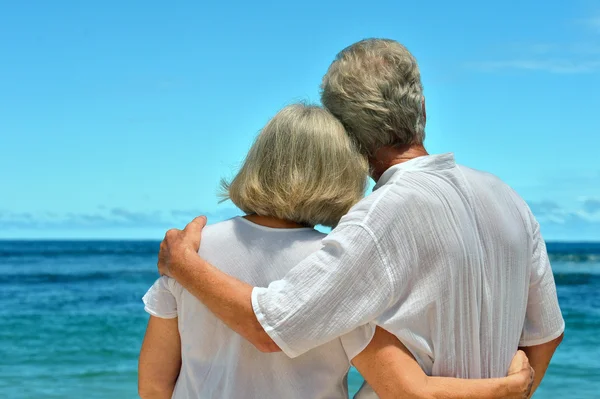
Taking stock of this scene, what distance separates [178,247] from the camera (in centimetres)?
207

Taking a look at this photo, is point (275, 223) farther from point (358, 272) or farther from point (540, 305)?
point (540, 305)

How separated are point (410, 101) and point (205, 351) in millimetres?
908

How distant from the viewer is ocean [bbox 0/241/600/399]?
873 cm

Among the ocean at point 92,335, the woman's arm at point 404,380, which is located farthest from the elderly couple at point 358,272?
the ocean at point 92,335

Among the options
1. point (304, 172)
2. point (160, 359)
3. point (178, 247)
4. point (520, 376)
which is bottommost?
point (160, 359)

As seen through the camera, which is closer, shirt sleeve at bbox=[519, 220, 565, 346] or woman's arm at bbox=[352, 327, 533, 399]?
woman's arm at bbox=[352, 327, 533, 399]

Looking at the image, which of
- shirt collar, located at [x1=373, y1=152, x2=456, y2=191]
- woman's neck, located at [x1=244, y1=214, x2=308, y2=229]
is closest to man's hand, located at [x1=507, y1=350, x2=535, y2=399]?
shirt collar, located at [x1=373, y1=152, x2=456, y2=191]

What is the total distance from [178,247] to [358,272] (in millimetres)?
531

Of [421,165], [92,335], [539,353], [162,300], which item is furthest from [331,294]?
[92,335]

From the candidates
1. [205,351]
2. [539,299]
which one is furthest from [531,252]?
[205,351]

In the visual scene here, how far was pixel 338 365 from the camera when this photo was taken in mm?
2061

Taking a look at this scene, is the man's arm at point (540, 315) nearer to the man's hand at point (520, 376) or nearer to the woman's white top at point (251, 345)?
the man's hand at point (520, 376)

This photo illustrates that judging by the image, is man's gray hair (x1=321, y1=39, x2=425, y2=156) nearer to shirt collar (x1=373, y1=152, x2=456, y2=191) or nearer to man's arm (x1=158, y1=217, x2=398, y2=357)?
shirt collar (x1=373, y1=152, x2=456, y2=191)

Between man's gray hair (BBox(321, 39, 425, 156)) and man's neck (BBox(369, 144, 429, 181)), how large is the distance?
2 cm
